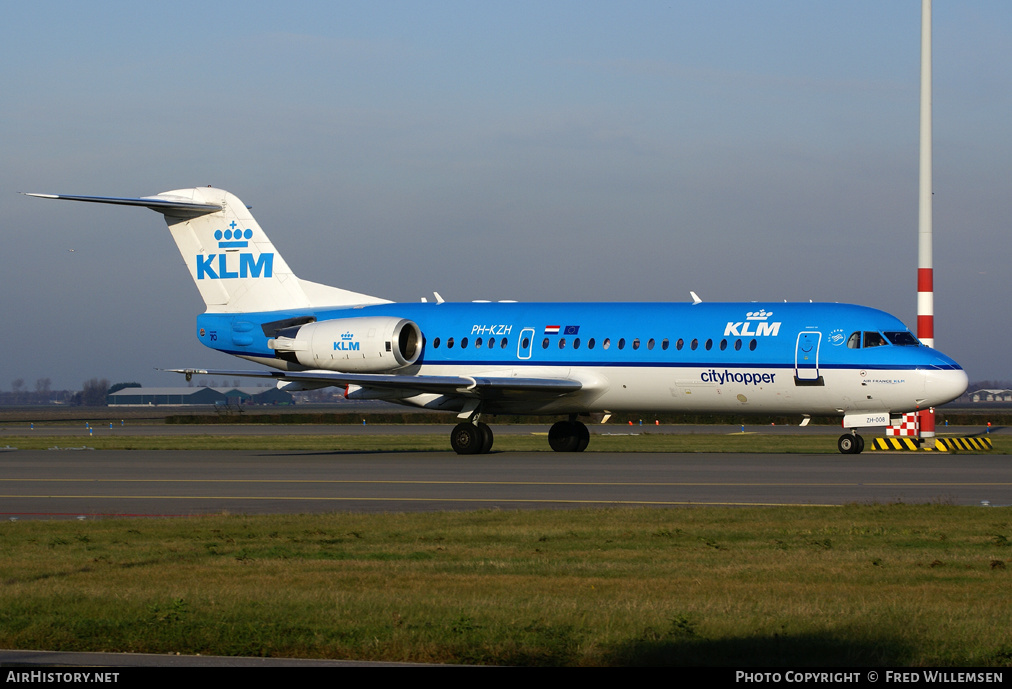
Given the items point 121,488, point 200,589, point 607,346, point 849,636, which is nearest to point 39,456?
point 121,488

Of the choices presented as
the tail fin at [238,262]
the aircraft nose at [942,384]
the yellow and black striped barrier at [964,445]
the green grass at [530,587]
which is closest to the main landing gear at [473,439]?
the tail fin at [238,262]

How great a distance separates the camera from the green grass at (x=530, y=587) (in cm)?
838

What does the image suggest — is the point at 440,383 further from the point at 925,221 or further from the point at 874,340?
the point at 925,221

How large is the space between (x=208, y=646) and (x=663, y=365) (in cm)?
2335

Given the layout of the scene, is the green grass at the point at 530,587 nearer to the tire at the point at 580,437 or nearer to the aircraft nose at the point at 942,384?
the aircraft nose at the point at 942,384

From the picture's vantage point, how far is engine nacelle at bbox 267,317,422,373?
34.1m

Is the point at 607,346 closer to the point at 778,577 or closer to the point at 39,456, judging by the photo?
the point at 39,456

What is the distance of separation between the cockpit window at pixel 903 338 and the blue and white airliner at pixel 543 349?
3 centimetres

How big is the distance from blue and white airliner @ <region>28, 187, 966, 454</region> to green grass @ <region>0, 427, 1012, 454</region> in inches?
124

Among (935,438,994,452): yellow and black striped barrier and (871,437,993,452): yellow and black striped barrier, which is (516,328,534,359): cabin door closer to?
(871,437,993,452): yellow and black striped barrier

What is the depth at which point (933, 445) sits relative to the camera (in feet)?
115

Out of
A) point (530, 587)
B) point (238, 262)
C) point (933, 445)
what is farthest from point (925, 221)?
point (530, 587)

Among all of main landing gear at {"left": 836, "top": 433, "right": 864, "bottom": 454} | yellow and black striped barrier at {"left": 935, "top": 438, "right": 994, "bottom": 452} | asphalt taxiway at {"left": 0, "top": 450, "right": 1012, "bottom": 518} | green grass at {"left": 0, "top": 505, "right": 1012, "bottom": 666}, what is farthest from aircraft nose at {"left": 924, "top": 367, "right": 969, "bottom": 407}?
green grass at {"left": 0, "top": 505, "right": 1012, "bottom": 666}

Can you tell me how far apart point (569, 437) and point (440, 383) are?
4928 mm
